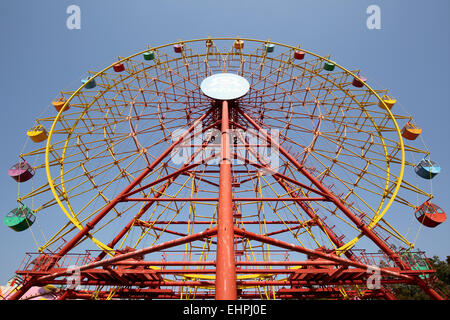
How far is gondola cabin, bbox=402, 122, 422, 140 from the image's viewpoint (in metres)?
16.4

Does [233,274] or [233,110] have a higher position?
[233,110]

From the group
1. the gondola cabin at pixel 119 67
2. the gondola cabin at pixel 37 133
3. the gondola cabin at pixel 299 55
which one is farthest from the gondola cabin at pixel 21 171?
the gondola cabin at pixel 299 55

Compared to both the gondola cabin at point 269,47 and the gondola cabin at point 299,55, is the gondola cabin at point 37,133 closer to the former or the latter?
the gondola cabin at point 269,47

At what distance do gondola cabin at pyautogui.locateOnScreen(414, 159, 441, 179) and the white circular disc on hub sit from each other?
39.5 feet

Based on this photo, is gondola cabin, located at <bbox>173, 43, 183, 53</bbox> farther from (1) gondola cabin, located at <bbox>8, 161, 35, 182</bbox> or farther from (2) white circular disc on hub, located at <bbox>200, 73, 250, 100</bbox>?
(1) gondola cabin, located at <bbox>8, 161, 35, 182</bbox>

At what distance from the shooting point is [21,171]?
48.9 feet

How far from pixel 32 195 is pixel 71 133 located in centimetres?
465

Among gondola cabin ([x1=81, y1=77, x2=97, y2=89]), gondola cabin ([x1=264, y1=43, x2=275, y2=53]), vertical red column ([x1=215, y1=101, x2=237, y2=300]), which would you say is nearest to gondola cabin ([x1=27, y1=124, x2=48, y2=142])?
gondola cabin ([x1=81, y1=77, x2=97, y2=89])

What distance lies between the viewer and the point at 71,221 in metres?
12.9

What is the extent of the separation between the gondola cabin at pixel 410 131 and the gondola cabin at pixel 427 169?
2.04 m

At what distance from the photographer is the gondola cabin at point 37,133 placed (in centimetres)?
1628

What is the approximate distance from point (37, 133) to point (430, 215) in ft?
77.9
